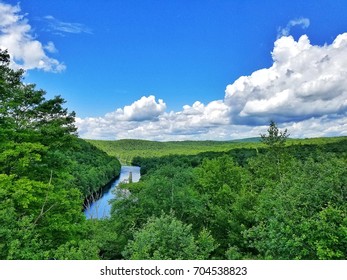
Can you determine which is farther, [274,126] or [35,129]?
[274,126]

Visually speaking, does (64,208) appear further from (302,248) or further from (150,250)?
A: (302,248)

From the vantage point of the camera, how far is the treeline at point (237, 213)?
1241 centimetres

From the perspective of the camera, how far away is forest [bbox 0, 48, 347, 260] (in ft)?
40.0

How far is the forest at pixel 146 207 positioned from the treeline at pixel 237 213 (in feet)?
0.20

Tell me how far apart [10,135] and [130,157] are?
145 meters

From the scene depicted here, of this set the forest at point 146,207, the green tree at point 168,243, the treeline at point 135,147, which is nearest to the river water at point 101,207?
the forest at point 146,207

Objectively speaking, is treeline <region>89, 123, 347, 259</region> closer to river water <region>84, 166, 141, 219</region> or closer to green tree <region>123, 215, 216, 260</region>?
green tree <region>123, 215, 216, 260</region>

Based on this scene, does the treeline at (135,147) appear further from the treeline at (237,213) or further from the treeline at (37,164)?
the treeline at (37,164)

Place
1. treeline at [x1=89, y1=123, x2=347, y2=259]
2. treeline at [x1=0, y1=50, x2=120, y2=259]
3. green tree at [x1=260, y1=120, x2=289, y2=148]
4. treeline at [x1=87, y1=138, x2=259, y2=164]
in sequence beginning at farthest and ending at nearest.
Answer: treeline at [x1=87, y1=138, x2=259, y2=164] < green tree at [x1=260, y1=120, x2=289, y2=148] < treeline at [x1=0, y1=50, x2=120, y2=259] < treeline at [x1=89, y1=123, x2=347, y2=259]

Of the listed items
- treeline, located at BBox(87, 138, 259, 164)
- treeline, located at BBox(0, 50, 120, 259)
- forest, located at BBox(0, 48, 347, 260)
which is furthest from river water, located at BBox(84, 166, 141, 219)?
treeline, located at BBox(87, 138, 259, 164)

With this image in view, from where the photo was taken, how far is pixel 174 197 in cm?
2798

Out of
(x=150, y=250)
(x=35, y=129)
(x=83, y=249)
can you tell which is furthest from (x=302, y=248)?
(x=35, y=129)

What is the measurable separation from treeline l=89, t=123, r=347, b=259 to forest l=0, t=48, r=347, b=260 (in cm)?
6

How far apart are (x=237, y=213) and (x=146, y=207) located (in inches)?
303
